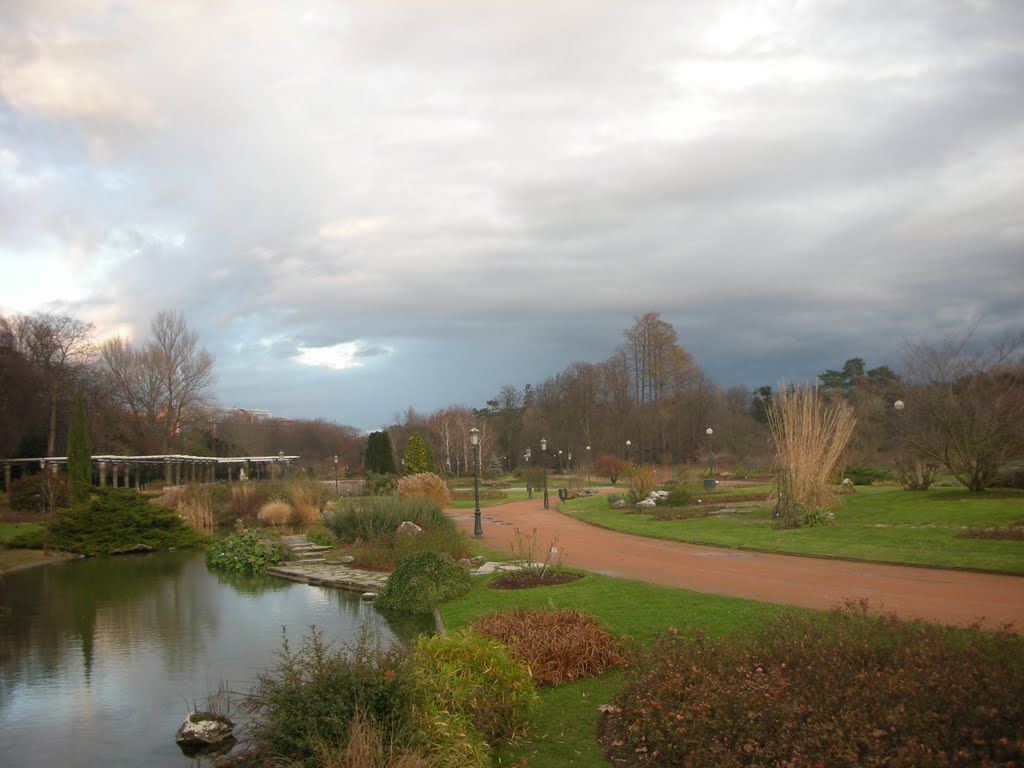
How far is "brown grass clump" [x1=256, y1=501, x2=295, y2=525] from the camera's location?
2652 centimetres

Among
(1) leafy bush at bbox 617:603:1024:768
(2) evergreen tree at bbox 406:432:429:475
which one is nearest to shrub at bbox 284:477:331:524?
(2) evergreen tree at bbox 406:432:429:475

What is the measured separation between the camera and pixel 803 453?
1866cm

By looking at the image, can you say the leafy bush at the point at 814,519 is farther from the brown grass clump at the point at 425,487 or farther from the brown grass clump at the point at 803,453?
the brown grass clump at the point at 425,487

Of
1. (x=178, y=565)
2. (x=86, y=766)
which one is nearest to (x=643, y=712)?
(x=86, y=766)

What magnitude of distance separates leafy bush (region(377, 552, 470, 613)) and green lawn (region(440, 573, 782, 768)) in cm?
36

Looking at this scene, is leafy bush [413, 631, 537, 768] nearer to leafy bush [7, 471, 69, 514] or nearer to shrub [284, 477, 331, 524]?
shrub [284, 477, 331, 524]

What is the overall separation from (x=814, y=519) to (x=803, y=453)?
5.69 ft

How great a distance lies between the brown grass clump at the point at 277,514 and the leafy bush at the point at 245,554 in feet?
20.5

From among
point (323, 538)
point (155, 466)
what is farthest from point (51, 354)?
point (323, 538)

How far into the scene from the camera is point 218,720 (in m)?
7.24

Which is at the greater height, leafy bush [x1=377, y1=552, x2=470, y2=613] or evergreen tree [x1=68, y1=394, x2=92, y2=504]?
evergreen tree [x1=68, y1=394, x2=92, y2=504]

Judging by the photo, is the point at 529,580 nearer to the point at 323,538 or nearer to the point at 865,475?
the point at 323,538

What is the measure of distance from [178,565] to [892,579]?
16.7 m

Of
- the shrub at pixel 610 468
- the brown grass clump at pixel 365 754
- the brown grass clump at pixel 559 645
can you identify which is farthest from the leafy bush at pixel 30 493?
the brown grass clump at pixel 365 754
